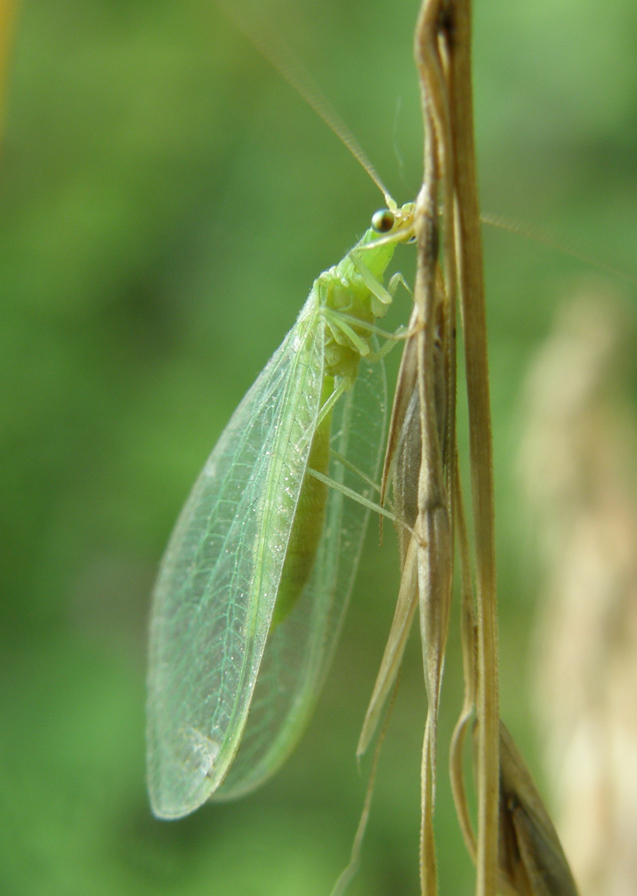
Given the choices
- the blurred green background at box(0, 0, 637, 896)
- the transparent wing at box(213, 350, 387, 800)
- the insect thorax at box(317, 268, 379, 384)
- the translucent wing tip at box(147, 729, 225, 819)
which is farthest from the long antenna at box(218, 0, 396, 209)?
the blurred green background at box(0, 0, 637, 896)

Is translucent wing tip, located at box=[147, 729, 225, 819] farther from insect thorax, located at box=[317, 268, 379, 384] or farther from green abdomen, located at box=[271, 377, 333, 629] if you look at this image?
insect thorax, located at box=[317, 268, 379, 384]

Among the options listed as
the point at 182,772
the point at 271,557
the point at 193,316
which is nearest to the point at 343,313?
the point at 271,557

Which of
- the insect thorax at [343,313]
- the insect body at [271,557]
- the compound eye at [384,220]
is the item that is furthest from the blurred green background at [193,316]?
the compound eye at [384,220]

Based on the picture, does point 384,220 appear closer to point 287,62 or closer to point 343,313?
point 343,313

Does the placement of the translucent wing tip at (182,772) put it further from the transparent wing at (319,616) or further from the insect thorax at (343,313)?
the insect thorax at (343,313)

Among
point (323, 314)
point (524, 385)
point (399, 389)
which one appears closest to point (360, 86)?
point (524, 385)

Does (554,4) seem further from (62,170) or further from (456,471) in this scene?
(456,471)
